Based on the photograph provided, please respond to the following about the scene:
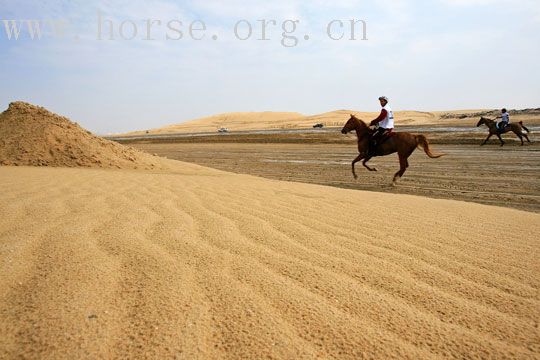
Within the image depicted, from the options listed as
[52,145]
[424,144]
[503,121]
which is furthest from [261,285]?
[503,121]

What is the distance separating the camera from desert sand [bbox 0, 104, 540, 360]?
4.71ft

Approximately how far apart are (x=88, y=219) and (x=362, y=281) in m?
2.32

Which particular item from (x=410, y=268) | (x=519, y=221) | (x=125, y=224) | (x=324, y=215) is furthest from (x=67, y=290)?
(x=519, y=221)

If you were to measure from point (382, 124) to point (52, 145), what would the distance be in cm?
854

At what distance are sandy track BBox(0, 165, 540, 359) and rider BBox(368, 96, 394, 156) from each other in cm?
632

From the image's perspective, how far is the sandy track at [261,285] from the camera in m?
1.43

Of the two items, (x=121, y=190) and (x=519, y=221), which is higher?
(x=121, y=190)

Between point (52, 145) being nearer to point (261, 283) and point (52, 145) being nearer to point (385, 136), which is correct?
point (385, 136)

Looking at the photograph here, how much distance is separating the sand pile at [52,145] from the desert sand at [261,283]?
5.72 metres

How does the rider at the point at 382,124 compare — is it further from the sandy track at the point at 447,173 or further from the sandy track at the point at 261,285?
the sandy track at the point at 261,285

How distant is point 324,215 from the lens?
354 centimetres

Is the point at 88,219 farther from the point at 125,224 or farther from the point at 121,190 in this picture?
the point at 121,190

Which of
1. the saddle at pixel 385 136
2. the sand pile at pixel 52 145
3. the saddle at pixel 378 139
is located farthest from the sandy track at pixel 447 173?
the sand pile at pixel 52 145

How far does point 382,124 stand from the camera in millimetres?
9680
